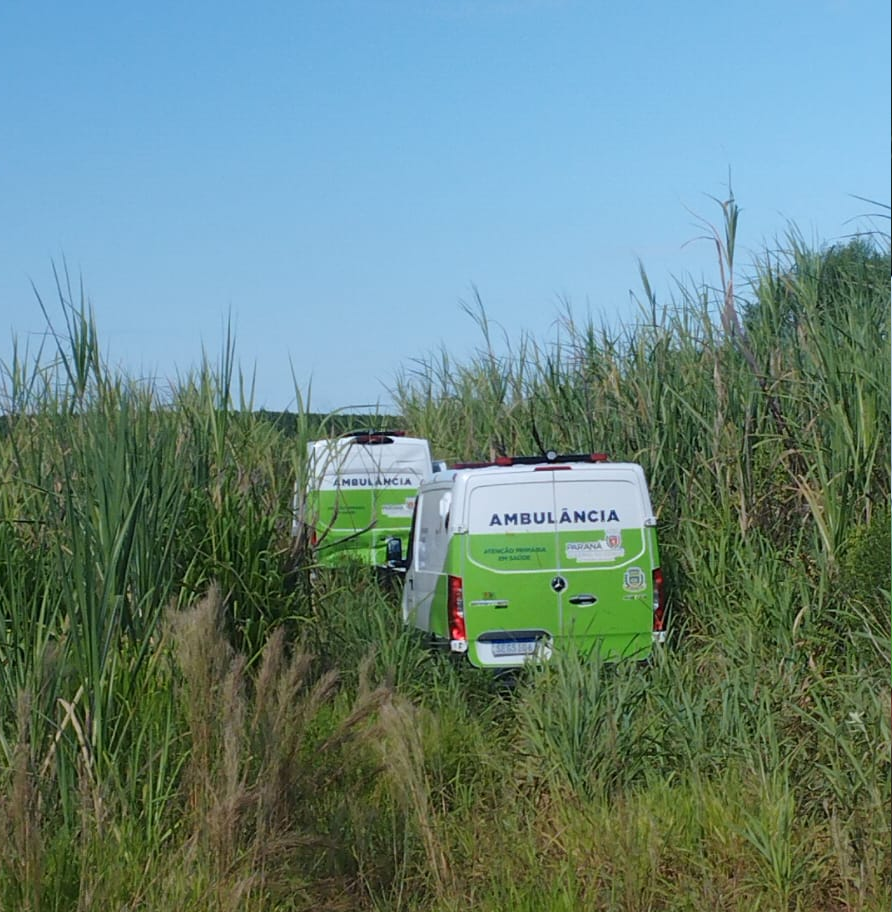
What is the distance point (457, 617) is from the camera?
32.5 ft

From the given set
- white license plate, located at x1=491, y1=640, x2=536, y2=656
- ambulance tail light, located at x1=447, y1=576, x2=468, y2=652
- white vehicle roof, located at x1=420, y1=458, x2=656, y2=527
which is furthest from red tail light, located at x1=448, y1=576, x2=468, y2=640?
white vehicle roof, located at x1=420, y1=458, x2=656, y2=527

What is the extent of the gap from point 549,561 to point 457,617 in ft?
2.56

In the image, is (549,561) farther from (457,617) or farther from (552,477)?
(457,617)

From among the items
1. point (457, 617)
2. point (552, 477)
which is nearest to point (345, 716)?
point (457, 617)

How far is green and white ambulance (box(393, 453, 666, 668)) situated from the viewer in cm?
989

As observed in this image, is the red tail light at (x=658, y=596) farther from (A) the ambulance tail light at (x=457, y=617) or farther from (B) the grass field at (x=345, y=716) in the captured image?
(A) the ambulance tail light at (x=457, y=617)

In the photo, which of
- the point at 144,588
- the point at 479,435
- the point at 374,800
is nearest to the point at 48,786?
the point at 144,588

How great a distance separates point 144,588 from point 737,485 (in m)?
5.88

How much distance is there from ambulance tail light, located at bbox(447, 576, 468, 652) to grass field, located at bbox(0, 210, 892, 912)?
0.18 m

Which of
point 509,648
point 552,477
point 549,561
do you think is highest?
point 552,477

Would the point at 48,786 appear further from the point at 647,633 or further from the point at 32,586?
the point at 647,633

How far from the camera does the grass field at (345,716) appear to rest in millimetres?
4875

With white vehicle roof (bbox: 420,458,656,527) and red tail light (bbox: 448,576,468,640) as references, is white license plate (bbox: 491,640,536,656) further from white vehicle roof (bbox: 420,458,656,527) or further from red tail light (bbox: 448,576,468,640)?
white vehicle roof (bbox: 420,458,656,527)

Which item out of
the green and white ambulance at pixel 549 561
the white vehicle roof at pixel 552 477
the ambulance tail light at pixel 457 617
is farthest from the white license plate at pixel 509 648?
the white vehicle roof at pixel 552 477
